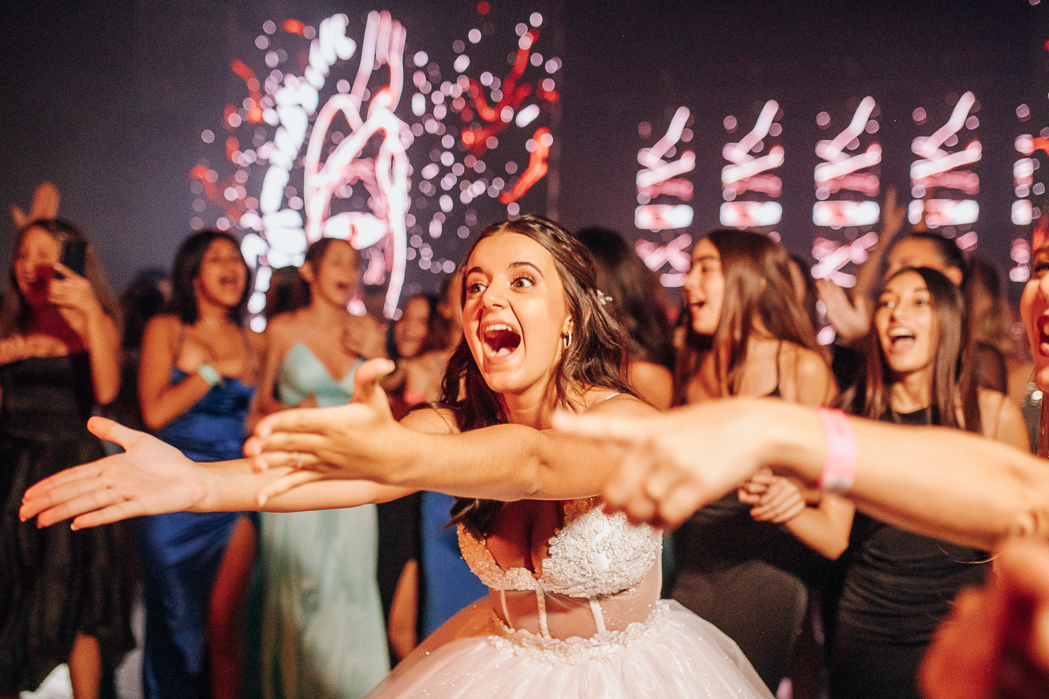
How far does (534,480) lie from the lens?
123 cm

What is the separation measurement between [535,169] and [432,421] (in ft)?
16.3

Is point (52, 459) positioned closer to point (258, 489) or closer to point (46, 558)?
point (46, 558)

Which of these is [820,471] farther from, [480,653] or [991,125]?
[991,125]

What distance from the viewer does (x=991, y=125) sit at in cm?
518

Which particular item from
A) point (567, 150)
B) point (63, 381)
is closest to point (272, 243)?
point (567, 150)

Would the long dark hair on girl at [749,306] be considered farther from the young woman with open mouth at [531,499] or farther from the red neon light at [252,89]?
the red neon light at [252,89]

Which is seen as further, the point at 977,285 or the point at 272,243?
the point at 272,243

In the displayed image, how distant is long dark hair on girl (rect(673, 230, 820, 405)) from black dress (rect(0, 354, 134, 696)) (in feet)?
9.06

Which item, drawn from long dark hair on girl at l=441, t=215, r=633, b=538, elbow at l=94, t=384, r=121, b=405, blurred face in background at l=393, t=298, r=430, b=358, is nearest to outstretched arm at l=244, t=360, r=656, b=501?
long dark hair on girl at l=441, t=215, r=633, b=538

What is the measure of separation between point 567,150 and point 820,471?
5657 millimetres

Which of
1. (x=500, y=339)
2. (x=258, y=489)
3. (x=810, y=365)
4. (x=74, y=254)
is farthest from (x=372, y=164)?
(x=258, y=489)

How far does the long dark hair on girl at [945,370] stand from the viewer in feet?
7.58

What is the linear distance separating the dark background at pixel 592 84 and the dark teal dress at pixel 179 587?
301cm

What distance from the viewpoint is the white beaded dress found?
149 cm
